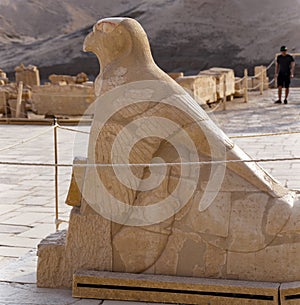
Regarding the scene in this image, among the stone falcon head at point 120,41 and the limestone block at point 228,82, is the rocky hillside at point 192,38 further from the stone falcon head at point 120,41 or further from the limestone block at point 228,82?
the stone falcon head at point 120,41

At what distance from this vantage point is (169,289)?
3.51 meters

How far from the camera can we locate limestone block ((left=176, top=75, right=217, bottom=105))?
1377 cm

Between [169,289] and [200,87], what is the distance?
1119cm

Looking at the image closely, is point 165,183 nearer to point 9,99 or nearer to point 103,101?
point 103,101

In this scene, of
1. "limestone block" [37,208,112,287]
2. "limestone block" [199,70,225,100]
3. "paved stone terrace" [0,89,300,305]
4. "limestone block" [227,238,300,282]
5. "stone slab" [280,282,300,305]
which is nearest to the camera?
"stone slab" [280,282,300,305]

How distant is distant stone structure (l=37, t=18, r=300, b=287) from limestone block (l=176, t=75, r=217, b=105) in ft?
29.8

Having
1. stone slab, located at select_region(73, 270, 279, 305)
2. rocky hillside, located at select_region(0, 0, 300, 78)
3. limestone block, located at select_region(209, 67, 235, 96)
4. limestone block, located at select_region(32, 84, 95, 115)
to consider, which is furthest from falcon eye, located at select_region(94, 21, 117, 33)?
rocky hillside, located at select_region(0, 0, 300, 78)

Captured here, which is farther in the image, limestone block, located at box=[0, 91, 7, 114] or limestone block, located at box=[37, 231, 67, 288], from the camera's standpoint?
limestone block, located at box=[0, 91, 7, 114]

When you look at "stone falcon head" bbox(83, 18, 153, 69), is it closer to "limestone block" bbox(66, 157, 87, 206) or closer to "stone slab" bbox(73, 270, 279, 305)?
"limestone block" bbox(66, 157, 87, 206)

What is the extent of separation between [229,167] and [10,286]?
158 centimetres

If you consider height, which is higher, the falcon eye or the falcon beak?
the falcon eye

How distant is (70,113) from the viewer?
15250 millimetres

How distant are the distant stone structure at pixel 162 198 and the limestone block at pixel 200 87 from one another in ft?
29.8

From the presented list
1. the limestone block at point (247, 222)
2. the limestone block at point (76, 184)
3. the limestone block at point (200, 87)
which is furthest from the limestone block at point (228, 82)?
the limestone block at point (247, 222)
